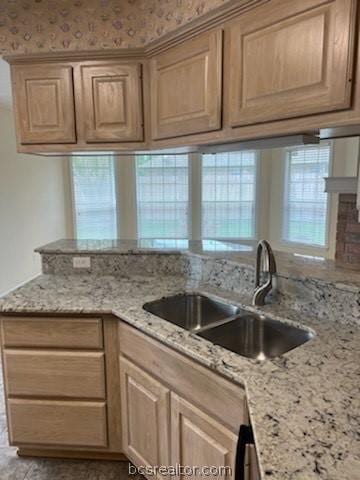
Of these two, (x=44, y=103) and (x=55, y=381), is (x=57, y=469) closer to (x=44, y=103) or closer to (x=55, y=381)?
(x=55, y=381)

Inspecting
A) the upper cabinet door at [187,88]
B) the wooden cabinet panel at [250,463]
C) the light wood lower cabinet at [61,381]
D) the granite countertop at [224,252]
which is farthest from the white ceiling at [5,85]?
the wooden cabinet panel at [250,463]

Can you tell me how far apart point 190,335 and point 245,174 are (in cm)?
481

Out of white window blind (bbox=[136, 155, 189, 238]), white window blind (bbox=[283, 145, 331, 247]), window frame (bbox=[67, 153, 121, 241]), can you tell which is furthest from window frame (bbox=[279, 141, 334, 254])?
window frame (bbox=[67, 153, 121, 241])

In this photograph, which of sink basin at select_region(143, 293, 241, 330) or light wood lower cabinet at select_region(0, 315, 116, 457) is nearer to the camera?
light wood lower cabinet at select_region(0, 315, 116, 457)

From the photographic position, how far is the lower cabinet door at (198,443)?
48.6 inches

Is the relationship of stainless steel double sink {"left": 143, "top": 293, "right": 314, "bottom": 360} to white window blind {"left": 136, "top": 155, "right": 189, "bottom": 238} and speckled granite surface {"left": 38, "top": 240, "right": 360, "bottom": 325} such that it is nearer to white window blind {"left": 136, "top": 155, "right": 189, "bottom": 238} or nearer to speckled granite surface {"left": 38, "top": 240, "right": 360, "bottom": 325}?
speckled granite surface {"left": 38, "top": 240, "right": 360, "bottom": 325}

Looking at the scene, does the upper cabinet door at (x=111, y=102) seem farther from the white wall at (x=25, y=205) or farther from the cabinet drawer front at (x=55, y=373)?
the white wall at (x=25, y=205)

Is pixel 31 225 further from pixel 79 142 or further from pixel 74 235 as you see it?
pixel 79 142

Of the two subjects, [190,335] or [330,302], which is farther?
[330,302]

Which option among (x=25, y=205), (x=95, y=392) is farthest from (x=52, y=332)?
(x=25, y=205)

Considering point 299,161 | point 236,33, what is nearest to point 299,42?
point 236,33

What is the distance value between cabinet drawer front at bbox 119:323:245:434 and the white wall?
11.1 feet

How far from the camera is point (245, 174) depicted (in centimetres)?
588

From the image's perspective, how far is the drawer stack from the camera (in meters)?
1.78
